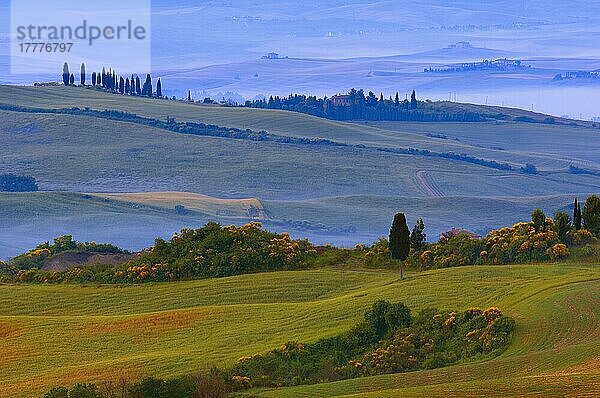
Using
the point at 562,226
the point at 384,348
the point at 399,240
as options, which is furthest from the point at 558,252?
the point at 384,348

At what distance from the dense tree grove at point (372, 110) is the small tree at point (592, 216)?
134m

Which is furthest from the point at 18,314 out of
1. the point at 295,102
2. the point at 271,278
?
the point at 295,102

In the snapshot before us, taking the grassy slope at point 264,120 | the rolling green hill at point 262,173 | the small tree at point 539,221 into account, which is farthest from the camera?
the grassy slope at point 264,120

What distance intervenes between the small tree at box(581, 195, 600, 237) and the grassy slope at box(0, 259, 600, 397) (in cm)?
357

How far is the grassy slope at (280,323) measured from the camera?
22.6 meters

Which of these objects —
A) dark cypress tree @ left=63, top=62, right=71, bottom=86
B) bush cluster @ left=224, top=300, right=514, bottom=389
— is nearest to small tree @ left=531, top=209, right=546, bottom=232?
bush cluster @ left=224, top=300, right=514, bottom=389

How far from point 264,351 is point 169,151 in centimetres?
10728

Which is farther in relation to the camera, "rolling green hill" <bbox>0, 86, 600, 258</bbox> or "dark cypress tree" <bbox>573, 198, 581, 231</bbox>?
"rolling green hill" <bbox>0, 86, 600, 258</bbox>

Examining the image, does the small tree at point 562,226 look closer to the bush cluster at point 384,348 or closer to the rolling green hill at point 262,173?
the bush cluster at point 384,348

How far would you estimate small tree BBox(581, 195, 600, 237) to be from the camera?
3556 cm

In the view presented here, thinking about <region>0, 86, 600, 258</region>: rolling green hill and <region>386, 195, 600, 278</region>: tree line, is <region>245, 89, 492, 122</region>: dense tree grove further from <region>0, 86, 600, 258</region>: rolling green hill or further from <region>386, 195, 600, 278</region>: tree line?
<region>386, 195, 600, 278</region>: tree line

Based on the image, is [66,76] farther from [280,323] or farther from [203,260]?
[280,323]

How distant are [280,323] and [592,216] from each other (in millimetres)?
11104

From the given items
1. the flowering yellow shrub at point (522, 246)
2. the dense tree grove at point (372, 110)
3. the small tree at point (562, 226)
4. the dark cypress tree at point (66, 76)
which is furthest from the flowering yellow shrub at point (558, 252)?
the dense tree grove at point (372, 110)
